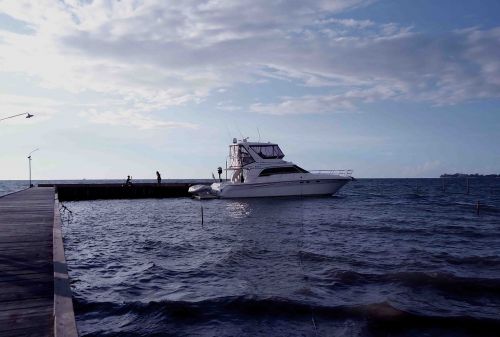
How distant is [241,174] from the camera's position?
41188mm

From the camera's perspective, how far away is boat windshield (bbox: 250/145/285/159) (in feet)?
134

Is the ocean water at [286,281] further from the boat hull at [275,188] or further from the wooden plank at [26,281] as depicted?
the boat hull at [275,188]

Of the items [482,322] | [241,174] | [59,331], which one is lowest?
[482,322]

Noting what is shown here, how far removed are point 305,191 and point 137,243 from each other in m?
25.9

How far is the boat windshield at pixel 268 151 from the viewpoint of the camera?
4094 centimetres

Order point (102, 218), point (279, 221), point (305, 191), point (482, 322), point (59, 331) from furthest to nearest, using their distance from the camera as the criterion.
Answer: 1. point (305, 191)
2. point (102, 218)
3. point (279, 221)
4. point (482, 322)
5. point (59, 331)

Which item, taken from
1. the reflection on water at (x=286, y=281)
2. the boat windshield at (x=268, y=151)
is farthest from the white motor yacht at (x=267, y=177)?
the reflection on water at (x=286, y=281)

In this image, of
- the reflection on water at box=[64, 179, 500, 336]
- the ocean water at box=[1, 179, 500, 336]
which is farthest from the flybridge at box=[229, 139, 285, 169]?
the ocean water at box=[1, 179, 500, 336]

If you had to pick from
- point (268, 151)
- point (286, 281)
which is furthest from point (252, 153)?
→ point (286, 281)

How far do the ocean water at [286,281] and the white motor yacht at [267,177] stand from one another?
1842 cm

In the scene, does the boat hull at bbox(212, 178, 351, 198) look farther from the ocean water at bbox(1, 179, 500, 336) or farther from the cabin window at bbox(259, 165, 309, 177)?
the ocean water at bbox(1, 179, 500, 336)

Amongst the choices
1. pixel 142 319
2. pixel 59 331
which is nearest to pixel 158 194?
pixel 142 319

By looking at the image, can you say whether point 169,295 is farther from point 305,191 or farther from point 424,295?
point 305,191

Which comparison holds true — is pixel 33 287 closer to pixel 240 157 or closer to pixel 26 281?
pixel 26 281
